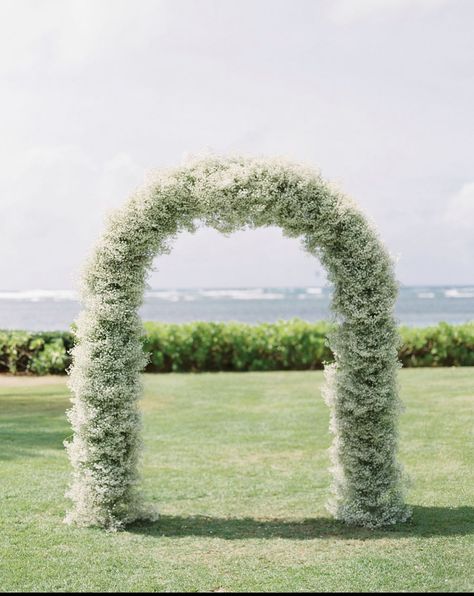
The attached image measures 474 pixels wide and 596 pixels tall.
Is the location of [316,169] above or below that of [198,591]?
above

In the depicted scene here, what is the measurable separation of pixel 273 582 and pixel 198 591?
684 millimetres

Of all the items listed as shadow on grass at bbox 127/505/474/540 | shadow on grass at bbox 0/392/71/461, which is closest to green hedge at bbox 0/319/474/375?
shadow on grass at bbox 0/392/71/461

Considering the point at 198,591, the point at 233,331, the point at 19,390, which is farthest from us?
the point at 233,331

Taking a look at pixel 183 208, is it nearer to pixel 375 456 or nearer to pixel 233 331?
pixel 375 456

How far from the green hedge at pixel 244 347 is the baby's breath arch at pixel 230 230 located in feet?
46.6

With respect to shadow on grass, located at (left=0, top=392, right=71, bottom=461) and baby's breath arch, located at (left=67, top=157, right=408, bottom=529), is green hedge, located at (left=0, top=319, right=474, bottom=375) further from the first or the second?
baby's breath arch, located at (left=67, top=157, right=408, bottom=529)

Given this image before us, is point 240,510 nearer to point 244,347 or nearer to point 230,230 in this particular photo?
point 230,230

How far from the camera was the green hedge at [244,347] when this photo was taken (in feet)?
76.3

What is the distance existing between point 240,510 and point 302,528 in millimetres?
1114

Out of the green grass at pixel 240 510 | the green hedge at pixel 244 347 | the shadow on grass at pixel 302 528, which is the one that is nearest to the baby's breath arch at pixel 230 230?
the shadow on grass at pixel 302 528

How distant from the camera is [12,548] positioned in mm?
8180

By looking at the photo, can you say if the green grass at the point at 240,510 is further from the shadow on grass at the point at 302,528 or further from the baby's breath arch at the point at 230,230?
the baby's breath arch at the point at 230,230

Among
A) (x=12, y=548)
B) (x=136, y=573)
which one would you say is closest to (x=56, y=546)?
(x=12, y=548)

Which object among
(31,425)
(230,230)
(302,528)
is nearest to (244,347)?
(31,425)
